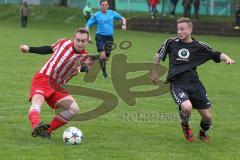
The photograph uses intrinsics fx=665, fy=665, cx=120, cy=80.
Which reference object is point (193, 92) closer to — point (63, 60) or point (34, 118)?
point (63, 60)

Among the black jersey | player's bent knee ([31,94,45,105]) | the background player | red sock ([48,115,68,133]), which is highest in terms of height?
the black jersey

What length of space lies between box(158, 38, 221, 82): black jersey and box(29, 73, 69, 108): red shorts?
171 cm

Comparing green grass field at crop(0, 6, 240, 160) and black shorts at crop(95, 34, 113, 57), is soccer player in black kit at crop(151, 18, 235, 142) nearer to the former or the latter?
green grass field at crop(0, 6, 240, 160)

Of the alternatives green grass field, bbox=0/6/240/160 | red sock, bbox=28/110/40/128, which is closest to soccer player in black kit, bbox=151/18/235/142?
green grass field, bbox=0/6/240/160

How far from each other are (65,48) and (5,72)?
9.34 m

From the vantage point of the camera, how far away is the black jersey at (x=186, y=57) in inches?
401

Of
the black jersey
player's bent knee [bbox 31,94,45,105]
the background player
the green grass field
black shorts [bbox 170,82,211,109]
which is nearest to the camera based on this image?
the green grass field

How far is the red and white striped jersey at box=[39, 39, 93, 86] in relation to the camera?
9.86 m

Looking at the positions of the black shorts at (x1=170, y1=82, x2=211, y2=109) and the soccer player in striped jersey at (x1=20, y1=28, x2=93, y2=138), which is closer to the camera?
the soccer player in striped jersey at (x1=20, y1=28, x2=93, y2=138)

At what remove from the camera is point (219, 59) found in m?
10.3

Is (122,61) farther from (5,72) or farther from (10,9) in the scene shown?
(10,9)

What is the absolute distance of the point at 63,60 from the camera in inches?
388

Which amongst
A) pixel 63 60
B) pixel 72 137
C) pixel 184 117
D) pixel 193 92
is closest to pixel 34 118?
pixel 72 137

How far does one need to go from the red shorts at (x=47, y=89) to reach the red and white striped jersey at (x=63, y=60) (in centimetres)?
8
